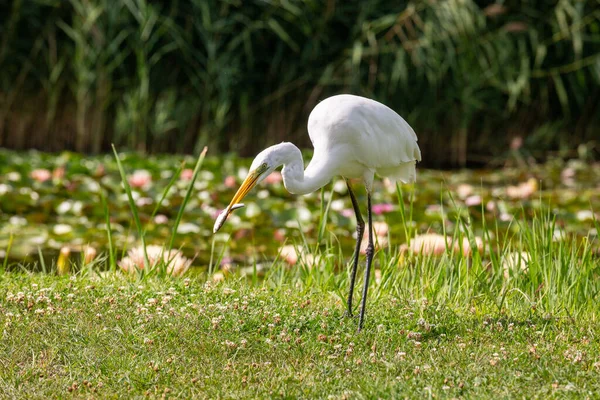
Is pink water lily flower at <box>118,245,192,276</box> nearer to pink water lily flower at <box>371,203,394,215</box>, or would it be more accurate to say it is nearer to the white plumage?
the white plumage

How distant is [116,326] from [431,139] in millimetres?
5701

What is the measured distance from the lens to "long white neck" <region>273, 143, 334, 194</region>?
3062 mm

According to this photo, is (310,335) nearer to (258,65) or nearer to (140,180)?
(140,180)

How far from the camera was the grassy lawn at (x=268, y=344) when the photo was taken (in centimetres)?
265

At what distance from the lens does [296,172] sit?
3.07m

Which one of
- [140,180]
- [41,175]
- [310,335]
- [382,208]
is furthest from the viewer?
[41,175]

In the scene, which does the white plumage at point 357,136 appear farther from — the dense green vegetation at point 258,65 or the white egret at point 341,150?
the dense green vegetation at point 258,65

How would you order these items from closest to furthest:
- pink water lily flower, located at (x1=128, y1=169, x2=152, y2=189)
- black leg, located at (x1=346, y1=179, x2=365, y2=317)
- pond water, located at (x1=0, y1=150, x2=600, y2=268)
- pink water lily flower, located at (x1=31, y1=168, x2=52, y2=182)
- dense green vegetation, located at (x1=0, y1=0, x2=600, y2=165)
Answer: black leg, located at (x1=346, y1=179, x2=365, y2=317)
pond water, located at (x1=0, y1=150, x2=600, y2=268)
pink water lily flower, located at (x1=128, y1=169, x2=152, y2=189)
pink water lily flower, located at (x1=31, y1=168, x2=52, y2=182)
dense green vegetation, located at (x1=0, y1=0, x2=600, y2=165)

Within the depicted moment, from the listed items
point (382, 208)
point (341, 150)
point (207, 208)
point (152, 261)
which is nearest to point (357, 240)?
point (341, 150)

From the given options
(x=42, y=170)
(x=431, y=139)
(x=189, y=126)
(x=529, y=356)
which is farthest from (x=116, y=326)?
(x=431, y=139)

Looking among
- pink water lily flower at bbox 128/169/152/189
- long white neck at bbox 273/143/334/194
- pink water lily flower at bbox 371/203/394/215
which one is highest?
long white neck at bbox 273/143/334/194

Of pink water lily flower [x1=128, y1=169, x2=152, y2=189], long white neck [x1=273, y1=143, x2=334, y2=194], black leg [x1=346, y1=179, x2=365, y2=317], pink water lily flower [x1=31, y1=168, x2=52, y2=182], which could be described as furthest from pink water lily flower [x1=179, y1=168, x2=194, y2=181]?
long white neck [x1=273, y1=143, x2=334, y2=194]

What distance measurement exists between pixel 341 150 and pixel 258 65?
4905mm

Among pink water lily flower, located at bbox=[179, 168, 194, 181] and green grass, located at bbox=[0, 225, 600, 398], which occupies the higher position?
pink water lily flower, located at bbox=[179, 168, 194, 181]
